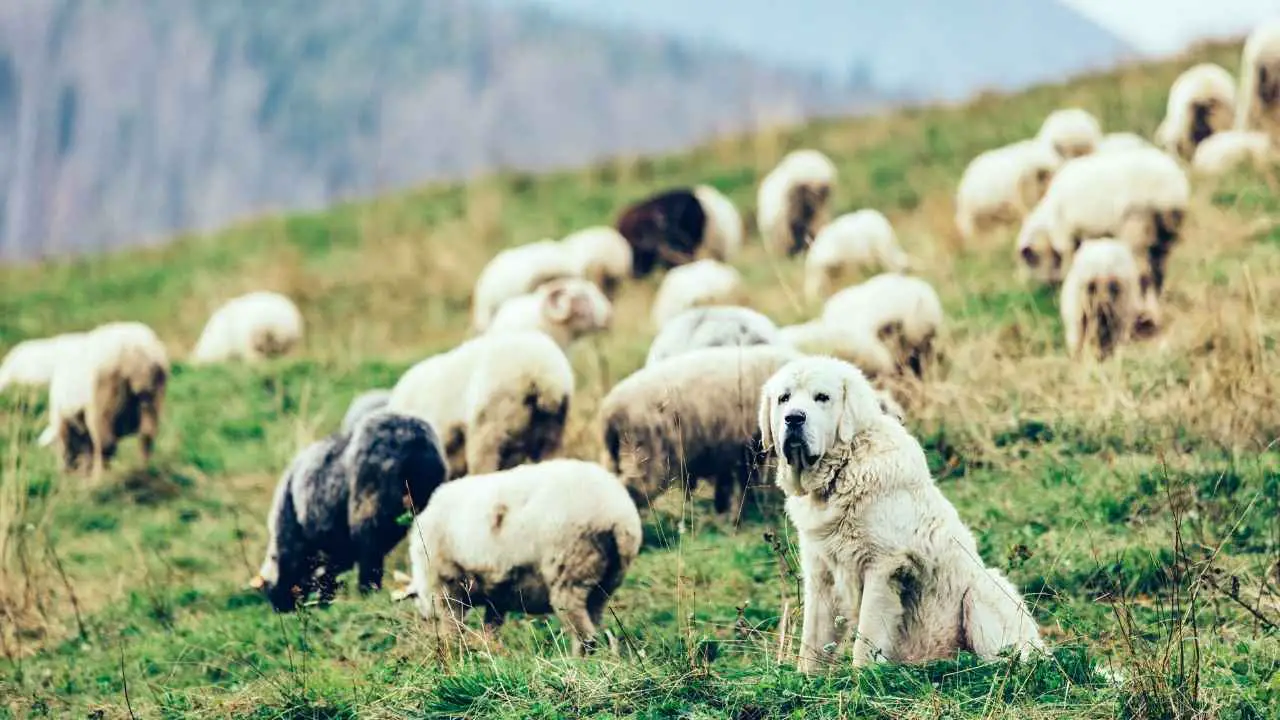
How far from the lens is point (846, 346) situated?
946 centimetres

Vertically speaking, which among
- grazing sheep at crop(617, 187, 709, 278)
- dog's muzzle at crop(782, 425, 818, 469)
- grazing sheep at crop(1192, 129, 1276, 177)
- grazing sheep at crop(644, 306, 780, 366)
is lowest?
dog's muzzle at crop(782, 425, 818, 469)

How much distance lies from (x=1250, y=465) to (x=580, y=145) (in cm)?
10583

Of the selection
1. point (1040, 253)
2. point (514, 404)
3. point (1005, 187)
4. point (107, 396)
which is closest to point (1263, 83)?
point (1005, 187)

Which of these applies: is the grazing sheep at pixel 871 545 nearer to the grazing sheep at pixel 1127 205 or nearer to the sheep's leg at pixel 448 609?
the sheep's leg at pixel 448 609

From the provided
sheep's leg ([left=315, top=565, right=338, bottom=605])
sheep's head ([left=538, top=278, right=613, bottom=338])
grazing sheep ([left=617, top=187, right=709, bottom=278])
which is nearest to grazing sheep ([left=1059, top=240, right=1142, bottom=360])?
sheep's head ([left=538, top=278, right=613, bottom=338])

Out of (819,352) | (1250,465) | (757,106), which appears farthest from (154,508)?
(757,106)

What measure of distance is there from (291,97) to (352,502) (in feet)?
352

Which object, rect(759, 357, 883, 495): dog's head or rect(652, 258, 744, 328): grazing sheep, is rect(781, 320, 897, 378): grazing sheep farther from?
rect(759, 357, 883, 495): dog's head

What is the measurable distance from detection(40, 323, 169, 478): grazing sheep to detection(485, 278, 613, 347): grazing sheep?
9.41 feet

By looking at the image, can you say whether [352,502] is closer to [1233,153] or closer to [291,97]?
[1233,153]

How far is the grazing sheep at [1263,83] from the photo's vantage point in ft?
49.1

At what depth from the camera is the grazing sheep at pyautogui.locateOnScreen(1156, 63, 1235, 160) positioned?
16094 mm

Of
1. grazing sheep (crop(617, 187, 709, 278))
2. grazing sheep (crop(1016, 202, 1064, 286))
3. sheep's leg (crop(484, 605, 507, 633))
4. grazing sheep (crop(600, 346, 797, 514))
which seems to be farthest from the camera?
grazing sheep (crop(617, 187, 709, 278))

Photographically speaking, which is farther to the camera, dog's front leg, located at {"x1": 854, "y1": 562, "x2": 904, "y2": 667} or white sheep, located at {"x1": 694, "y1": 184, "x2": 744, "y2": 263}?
white sheep, located at {"x1": 694, "y1": 184, "x2": 744, "y2": 263}
